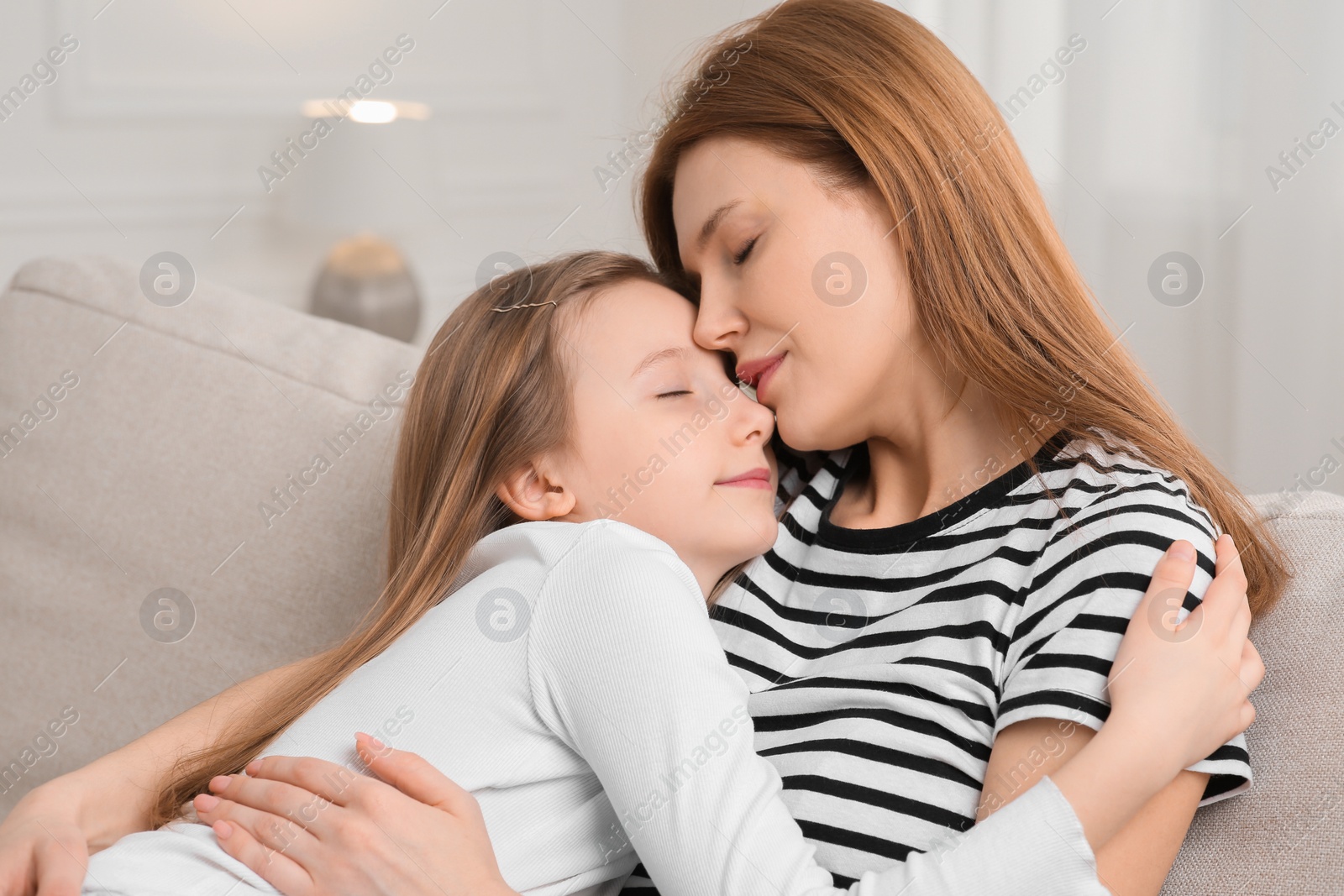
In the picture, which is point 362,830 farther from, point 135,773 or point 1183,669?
point 1183,669

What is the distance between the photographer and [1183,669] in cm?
84

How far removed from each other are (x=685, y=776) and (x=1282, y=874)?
471 millimetres

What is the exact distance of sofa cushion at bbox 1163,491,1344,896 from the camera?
86 centimetres

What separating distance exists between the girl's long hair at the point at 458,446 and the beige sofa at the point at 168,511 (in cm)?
17

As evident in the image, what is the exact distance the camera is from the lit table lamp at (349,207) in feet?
8.94

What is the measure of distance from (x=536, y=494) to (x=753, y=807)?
1.53ft

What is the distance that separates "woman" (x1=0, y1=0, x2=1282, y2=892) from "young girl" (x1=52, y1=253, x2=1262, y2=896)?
0.22ft

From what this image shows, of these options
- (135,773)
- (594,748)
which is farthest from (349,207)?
(594,748)

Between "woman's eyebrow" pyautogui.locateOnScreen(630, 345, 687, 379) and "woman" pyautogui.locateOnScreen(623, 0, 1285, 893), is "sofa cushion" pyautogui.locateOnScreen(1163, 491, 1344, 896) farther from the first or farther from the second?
Result: "woman's eyebrow" pyautogui.locateOnScreen(630, 345, 687, 379)

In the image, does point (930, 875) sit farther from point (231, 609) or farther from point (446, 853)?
point (231, 609)

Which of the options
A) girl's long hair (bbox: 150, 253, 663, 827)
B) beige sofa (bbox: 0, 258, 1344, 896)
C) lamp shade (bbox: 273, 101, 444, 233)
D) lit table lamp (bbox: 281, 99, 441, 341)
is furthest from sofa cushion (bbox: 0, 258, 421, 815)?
lamp shade (bbox: 273, 101, 444, 233)

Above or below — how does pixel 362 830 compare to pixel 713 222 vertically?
below

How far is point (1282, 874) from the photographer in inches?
33.8

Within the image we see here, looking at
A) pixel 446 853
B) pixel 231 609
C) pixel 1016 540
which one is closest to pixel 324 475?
pixel 231 609
